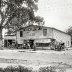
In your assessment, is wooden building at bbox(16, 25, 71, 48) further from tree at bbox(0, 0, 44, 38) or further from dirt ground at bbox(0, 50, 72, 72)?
dirt ground at bbox(0, 50, 72, 72)

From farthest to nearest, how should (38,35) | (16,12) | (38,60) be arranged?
(38,35), (16,12), (38,60)

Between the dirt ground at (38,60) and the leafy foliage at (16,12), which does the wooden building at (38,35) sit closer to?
the leafy foliage at (16,12)

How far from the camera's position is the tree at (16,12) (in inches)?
1778

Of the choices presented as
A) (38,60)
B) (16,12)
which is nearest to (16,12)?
(16,12)

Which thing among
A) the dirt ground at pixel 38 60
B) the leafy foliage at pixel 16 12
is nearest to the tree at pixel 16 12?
the leafy foliage at pixel 16 12

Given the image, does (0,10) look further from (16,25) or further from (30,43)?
(30,43)

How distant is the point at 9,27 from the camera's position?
47.1 m

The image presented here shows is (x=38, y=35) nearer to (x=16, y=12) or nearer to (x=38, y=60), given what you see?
(x=16, y=12)

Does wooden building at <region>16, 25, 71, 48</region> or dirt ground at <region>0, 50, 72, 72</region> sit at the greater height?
wooden building at <region>16, 25, 71, 48</region>

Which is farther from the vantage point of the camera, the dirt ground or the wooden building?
the wooden building

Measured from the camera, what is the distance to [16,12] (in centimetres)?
4547

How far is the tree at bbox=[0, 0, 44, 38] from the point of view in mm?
45156

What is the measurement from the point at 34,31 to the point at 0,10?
12.0 metres

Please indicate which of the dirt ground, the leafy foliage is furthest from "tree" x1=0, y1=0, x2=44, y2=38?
the dirt ground
